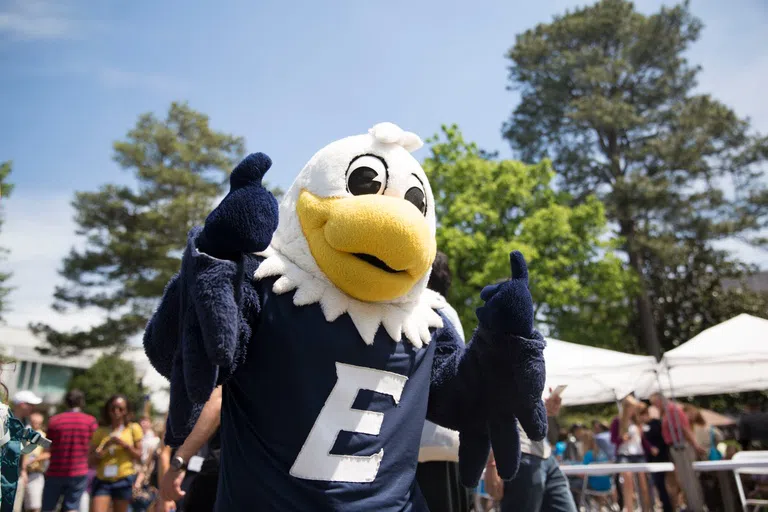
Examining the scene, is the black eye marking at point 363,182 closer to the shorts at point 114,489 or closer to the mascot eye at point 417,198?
the mascot eye at point 417,198

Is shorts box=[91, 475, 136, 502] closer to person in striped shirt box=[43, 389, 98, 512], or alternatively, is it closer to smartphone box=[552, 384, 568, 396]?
person in striped shirt box=[43, 389, 98, 512]

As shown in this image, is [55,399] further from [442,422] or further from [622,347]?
[442,422]

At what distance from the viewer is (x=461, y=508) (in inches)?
123

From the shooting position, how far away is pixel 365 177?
77.4 inches

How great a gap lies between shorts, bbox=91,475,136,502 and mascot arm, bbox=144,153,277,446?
535 centimetres

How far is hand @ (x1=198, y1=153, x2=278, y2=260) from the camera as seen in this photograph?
→ 149cm

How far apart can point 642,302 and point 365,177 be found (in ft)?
78.2

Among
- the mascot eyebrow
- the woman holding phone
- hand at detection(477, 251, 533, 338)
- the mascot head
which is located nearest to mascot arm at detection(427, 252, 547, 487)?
hand at detection(477, 251, 533, 338)

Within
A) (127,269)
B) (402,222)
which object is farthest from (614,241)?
(402,222)

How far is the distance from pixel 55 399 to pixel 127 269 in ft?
51.6

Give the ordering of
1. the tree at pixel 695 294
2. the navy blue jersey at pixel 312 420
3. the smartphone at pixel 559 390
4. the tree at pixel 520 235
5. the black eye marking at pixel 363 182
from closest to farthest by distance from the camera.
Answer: the navy blue jersey at pixel 312 420, the black eye marking at pixel 363 182, the smartphone at pixel 559 390, the tree at pixel 520 235, the tree at pixel 695 294

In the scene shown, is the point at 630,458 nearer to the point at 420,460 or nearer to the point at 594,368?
the point at 594,368

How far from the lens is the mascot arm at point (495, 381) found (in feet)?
6.17

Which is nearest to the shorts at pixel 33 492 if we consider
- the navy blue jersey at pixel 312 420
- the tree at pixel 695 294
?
the navy blue jersey at pixel 312 420
